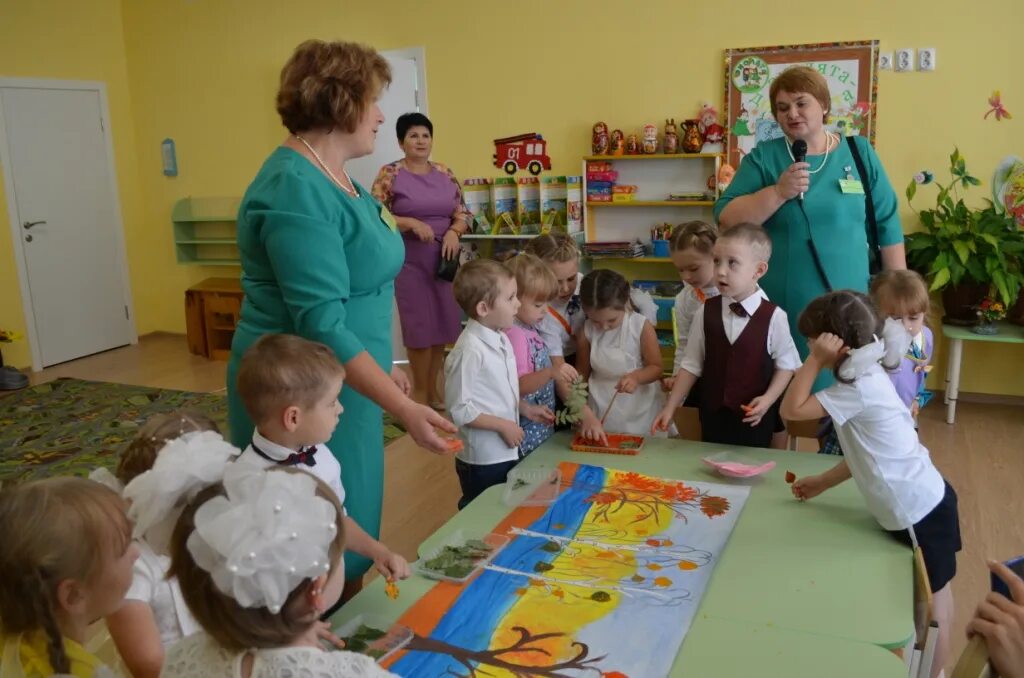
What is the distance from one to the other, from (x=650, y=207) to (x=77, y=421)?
146 inches

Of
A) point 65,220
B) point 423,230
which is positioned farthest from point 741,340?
point 65,220

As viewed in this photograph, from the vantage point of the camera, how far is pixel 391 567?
1.53 m

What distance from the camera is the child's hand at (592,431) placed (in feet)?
7.52

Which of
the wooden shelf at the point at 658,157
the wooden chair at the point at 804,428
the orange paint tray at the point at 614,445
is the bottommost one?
the wooden chair at the point at 804,428

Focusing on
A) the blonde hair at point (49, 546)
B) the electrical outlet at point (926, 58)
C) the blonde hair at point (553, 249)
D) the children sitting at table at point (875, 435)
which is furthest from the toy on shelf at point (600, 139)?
the blonde hair at point (49, 546)

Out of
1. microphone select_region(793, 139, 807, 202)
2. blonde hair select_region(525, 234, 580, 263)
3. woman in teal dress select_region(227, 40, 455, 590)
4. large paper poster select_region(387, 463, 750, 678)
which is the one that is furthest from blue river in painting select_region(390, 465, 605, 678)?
microphone select_region(793, 139, 807, 202)

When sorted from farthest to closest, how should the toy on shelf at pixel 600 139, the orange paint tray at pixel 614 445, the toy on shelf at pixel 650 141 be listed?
1. the toy on shelf at pixel 600 139
2. the toy on shelf at pixel 650 141
3. the orange paint tray at pixel 614 445

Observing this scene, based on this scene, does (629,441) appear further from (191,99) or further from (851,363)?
(191,99)

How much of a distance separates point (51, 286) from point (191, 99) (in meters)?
1.85

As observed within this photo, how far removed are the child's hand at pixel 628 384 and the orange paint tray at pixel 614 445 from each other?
24 centimetres

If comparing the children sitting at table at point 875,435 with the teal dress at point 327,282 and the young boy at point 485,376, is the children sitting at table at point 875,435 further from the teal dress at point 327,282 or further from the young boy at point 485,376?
the teal dress at point 327,282

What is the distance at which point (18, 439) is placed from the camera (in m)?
4.61

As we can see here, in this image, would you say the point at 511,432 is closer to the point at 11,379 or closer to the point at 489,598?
the point at 489,598

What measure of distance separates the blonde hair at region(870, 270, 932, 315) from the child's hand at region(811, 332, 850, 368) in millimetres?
712
